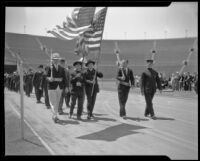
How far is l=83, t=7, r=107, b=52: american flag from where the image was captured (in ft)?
27.2

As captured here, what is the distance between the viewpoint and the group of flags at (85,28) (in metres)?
7.90

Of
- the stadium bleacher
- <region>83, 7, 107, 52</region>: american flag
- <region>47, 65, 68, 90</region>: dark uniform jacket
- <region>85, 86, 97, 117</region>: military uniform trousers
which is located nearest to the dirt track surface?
<region>85, 86, 97, 117</region>: military uniform trousers

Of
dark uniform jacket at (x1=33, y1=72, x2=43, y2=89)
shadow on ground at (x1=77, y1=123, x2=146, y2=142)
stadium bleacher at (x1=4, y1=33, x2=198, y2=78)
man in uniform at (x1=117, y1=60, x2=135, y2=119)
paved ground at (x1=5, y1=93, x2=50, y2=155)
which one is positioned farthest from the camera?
stadium bleacher at (x1=4, y1=33, x2=198, y2=78)

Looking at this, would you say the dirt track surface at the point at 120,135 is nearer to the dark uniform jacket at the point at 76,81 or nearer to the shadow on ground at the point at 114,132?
the shadow on ground at the point at 114,132

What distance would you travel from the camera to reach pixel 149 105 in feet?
33.0

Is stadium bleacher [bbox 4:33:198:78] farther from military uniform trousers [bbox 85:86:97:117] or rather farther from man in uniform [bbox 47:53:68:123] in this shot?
man in uniform [bbox 47:53:68:123]

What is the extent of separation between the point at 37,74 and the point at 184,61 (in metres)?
25.5

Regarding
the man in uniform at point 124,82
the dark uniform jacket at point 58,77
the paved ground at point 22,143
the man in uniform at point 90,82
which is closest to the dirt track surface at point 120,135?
the paved ground at point 22,143

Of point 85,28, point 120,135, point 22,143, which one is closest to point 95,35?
point 85,28

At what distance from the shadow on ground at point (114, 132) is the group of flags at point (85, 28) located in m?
2.04

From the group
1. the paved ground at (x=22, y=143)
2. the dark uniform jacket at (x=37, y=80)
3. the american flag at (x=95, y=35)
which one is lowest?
the paved ground at (x=22, y=143)

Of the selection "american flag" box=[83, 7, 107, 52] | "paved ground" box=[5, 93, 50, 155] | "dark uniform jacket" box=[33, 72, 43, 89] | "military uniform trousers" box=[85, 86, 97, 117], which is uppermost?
"american flag" box=[83, 7, 107, 52]
